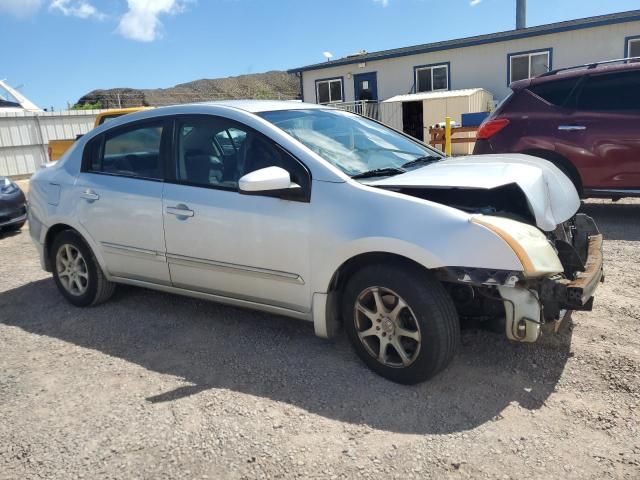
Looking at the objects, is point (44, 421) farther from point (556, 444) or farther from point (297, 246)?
point (556, 444)

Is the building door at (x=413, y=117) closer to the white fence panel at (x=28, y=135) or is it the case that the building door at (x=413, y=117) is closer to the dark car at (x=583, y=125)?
the white fence panel at (x=28, y=135)

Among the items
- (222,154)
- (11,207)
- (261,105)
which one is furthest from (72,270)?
(11,207)

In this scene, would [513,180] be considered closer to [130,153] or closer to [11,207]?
[130,153]

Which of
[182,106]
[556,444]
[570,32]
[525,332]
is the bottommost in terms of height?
[556,444]

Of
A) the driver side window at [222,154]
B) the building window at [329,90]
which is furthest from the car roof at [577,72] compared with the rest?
the building window at [329,90]

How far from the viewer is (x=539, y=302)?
9.43ft

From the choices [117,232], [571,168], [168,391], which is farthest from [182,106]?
[571,168]

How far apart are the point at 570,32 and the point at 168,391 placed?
17108 mm

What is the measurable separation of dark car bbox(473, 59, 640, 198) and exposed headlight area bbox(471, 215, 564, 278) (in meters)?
4.17

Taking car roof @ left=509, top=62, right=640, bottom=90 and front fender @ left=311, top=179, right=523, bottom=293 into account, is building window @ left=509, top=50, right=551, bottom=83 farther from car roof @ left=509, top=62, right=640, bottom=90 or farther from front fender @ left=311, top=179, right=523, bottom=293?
front fender @ left=311, top=179, right=523, bottom=293

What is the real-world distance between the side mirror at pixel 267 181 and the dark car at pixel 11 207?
6450mm

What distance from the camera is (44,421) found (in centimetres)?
304

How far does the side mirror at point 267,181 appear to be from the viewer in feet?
10.4

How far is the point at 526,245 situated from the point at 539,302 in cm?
33
